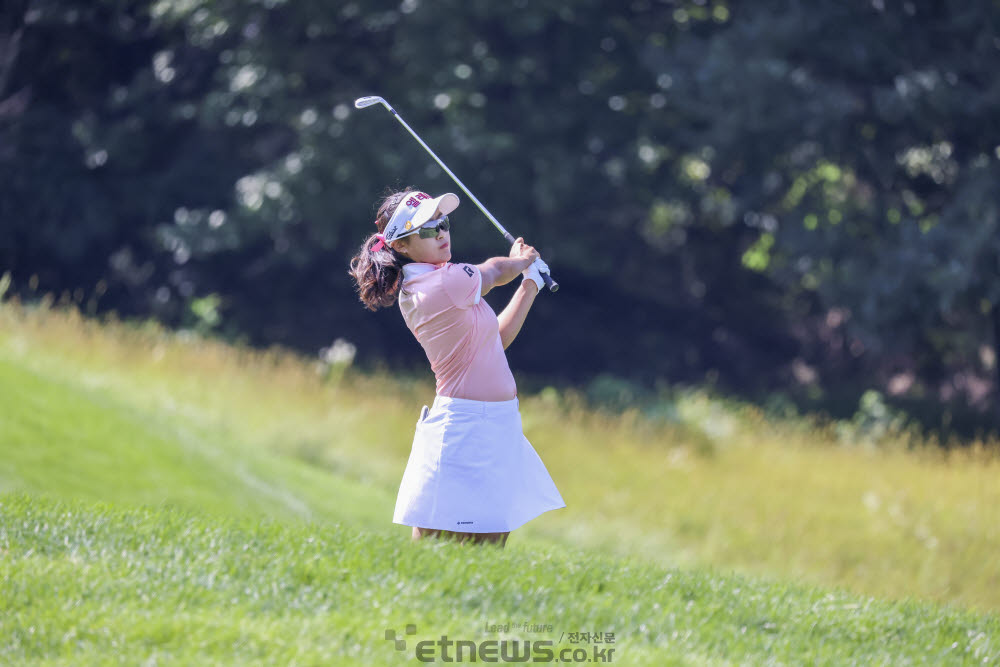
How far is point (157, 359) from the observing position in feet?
51.2

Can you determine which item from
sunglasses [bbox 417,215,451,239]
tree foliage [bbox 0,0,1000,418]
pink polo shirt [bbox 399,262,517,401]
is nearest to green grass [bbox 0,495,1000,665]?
pink polo shirt [bbox 399,262,517,401]

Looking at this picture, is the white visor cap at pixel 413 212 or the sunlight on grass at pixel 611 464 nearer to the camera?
the white visor cap at pixel 413 212

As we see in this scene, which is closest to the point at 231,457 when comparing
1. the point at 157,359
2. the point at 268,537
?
the point at 157,359

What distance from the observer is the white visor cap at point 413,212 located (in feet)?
18.0

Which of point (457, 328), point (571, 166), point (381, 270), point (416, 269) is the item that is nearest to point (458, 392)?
point (457, 328)

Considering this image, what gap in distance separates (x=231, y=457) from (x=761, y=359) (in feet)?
46.9

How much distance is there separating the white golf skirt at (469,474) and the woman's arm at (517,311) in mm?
416

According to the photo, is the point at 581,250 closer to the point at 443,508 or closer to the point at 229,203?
the point at 229,203

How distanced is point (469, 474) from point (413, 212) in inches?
48.9

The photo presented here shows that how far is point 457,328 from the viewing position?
5.43 m

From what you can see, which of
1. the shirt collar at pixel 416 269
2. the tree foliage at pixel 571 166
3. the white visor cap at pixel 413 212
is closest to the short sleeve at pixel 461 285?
the shirt collar at pixel 416 269

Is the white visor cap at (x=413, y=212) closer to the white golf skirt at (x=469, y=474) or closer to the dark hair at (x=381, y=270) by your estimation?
the dark hair at (x=381, y=270)

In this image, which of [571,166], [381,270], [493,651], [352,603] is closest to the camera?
[493,651]

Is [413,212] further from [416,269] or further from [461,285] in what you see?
[461,285]
